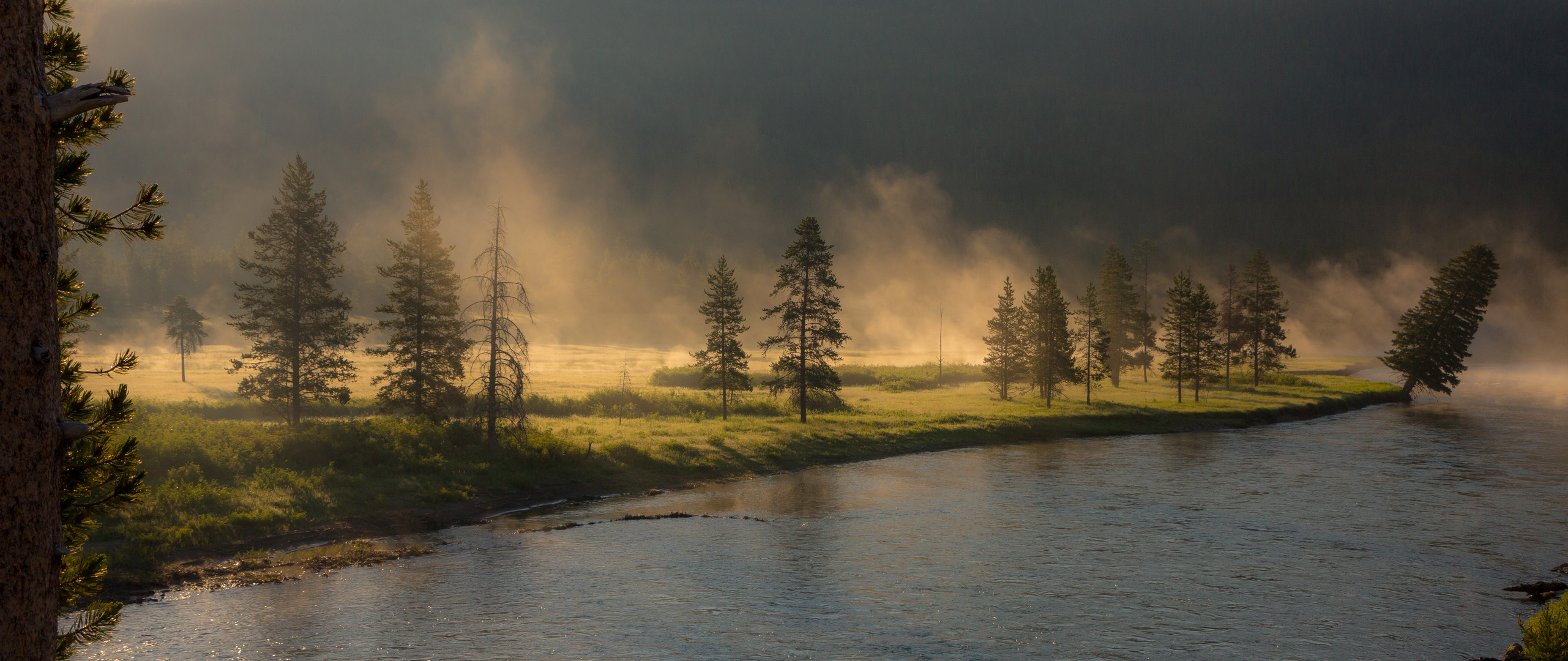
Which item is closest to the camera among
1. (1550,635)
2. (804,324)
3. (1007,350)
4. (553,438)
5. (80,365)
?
(80,365)

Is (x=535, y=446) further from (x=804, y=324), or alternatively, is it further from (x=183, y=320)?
(x=183, y=320)

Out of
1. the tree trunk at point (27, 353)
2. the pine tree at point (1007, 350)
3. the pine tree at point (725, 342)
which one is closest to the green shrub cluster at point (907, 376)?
the pine tree at point (1007, 350)

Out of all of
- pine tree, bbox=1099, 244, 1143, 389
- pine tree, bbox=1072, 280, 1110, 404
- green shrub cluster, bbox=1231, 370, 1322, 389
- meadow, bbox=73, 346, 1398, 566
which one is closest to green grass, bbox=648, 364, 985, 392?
meadow, bbox=73, 346, 1398, 566

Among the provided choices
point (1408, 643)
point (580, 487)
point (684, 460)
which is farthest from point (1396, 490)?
point (580, 487)

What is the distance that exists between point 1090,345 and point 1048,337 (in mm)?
5232

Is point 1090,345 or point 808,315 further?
point 1090,345

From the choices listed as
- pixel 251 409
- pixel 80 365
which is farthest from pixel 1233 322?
pixel 80 365

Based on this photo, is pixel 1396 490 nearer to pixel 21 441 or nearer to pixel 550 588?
pixel 550 588

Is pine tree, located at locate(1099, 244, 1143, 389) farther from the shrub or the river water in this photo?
the shrub

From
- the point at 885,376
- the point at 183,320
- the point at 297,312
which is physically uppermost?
the point at 183,320

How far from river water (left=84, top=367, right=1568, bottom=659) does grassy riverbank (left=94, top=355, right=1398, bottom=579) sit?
4.20 meters

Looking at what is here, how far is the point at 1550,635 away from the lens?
1219cm

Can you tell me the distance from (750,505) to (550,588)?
45.9 ft

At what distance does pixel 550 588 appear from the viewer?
2258 centimetres
